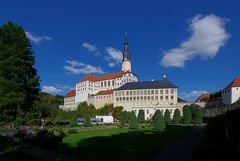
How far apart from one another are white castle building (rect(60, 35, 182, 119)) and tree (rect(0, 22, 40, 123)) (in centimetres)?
6709

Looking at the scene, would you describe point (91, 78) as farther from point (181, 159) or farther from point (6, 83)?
point (181, 159)

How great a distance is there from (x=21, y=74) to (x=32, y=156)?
2450 cm

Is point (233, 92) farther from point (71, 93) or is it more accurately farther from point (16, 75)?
point (71, 93)

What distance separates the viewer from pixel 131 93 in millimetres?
113625

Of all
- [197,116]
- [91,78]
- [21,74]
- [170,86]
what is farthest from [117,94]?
[21,74]

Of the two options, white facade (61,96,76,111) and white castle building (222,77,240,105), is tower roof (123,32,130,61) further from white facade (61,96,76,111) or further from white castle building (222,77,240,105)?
white castle building (222,77,240,105)

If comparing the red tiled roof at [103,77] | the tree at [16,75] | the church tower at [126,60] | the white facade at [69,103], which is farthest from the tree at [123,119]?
the white facade at [69,103]

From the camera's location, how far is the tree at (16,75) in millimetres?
35469

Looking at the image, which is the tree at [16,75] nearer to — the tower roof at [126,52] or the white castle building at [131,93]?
the white castle building at [131,93]

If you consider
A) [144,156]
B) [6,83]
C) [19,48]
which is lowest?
[144,156]

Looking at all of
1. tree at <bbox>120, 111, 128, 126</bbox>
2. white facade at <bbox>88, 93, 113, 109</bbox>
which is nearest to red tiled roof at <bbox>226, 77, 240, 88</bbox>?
tree at <bbox>120, 111, 128, 126</bbox>

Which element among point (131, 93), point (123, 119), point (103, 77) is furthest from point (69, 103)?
point (123, 119)

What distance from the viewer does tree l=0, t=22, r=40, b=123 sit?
35.5 metres

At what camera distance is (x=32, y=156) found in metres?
14.4
